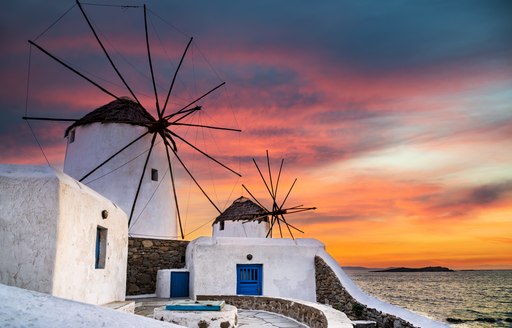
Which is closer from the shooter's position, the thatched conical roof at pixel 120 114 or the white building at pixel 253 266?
the white building at pixel 253 266

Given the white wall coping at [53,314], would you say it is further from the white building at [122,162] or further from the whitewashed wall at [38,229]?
the white building at [122,162]

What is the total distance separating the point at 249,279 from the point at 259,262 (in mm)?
553

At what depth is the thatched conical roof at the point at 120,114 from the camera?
52.4 ft

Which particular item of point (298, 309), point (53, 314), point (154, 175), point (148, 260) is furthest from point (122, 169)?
point (53, 314)

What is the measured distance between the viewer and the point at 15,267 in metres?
4.76

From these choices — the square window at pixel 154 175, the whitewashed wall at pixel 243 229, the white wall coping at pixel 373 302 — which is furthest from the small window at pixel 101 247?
the whitewashed wall at pixel 243 229

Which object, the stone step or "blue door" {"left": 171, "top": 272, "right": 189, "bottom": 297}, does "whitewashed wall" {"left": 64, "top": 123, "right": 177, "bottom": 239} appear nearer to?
"blue door" {"left": 171, "top": 272, "right": 189, "bottom": 297}

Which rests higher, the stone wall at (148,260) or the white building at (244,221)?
the white building at (244,221)

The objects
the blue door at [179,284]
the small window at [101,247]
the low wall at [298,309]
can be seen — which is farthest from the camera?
the blue door at [179,284]

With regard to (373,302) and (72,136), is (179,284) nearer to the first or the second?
(373,302)

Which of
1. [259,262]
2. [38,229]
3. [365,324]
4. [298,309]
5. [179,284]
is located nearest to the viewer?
[38,229]

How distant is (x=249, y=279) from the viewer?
13031 millimetres

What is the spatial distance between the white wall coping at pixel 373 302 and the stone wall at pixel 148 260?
438 centimetres

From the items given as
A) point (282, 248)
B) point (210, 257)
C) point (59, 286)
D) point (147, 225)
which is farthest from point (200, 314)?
point (147, 225)
